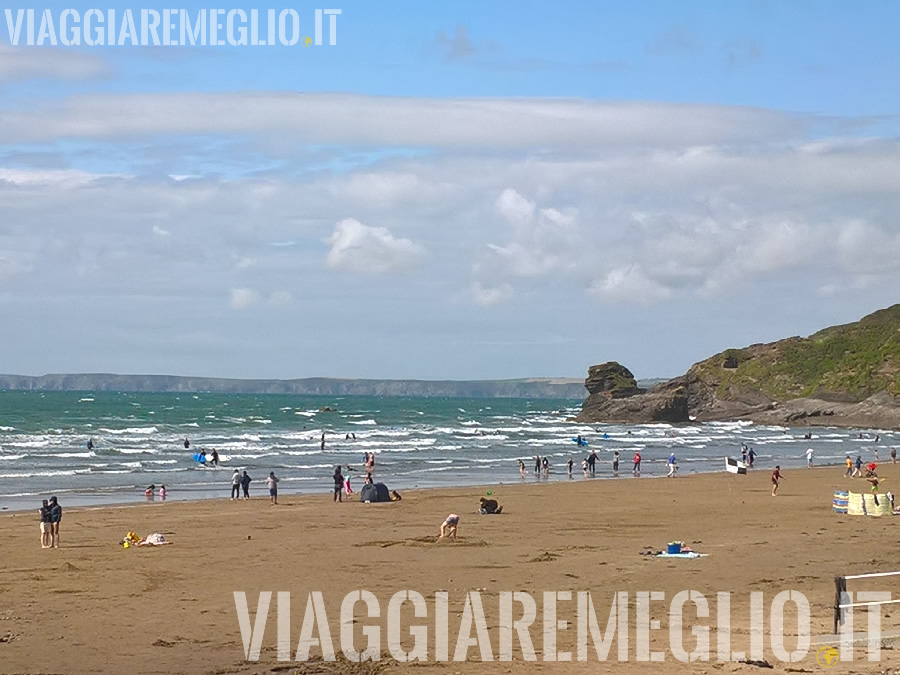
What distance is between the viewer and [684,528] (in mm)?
27578

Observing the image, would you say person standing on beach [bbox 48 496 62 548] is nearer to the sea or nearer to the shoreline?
the shoreline

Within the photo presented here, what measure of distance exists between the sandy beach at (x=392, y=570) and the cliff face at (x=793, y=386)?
88143mm

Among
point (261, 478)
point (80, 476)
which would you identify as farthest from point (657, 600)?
point (80, 476)

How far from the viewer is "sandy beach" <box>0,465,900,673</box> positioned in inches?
550

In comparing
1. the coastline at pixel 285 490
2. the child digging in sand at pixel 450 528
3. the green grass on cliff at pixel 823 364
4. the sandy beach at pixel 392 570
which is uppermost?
the green grass on cliff at pixel 823 364

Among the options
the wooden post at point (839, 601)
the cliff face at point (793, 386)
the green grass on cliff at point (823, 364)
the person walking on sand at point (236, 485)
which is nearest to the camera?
the wooden post at point (839, 601)

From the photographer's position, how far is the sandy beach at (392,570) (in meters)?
14.0

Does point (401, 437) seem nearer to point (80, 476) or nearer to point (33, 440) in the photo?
point (33, 440)

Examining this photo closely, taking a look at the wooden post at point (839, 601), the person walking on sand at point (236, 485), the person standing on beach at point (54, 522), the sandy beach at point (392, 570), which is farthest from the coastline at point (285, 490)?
the wooden post at point (839, 601)

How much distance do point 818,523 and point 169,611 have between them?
17555 mm

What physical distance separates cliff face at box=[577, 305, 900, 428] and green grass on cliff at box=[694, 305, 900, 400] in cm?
12

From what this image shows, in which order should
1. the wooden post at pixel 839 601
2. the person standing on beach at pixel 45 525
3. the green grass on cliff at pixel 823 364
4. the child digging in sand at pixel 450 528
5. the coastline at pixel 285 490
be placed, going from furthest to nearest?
the green grass on cliff at pixel 823 364 → the coastline at pixel 285 490 → the child digging in sand at pixel 450 528 → the person standing on beach at pixel 45 525 → the wooden post at pixel 839 601

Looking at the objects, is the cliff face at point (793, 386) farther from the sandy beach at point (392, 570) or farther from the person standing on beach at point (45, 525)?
the person standing on beach at point (45, 525)

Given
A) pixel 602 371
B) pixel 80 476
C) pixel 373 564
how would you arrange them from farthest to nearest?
pixel 602 371, pixel 80 476, pixel 373 564
